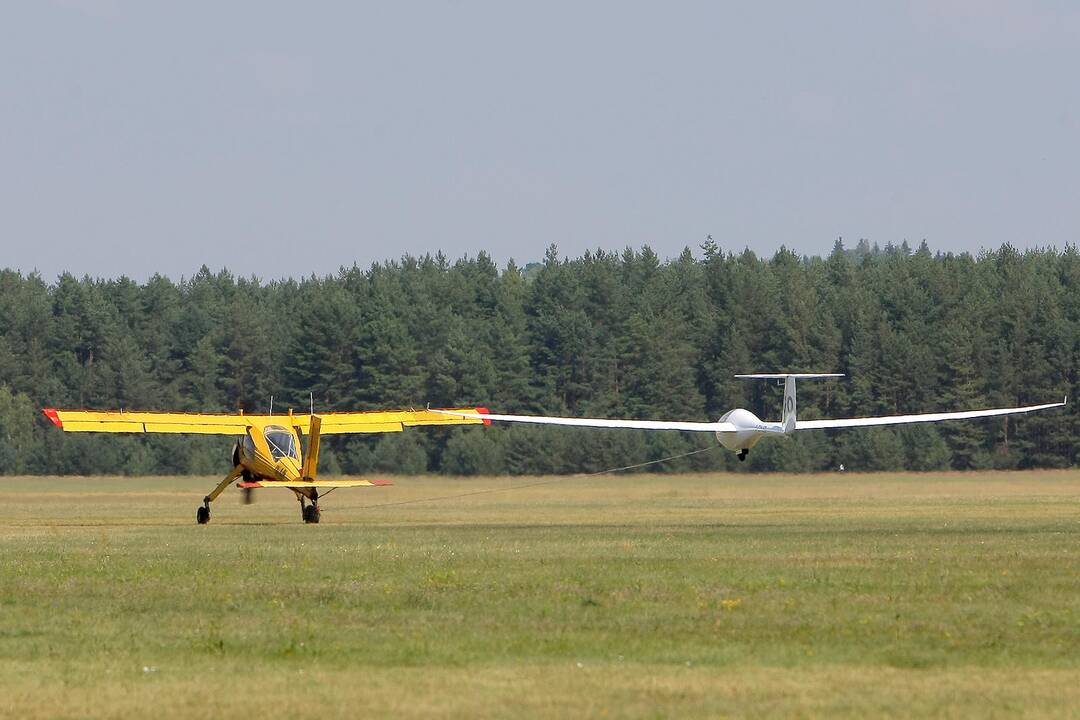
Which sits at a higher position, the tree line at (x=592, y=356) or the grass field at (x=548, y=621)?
the tree line at (x=592, y=356)

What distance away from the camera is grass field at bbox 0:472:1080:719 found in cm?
1452

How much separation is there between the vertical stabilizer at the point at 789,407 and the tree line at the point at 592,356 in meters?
33.4

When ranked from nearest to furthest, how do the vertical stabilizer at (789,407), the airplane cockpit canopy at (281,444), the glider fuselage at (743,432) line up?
the glider fuselage at (743,432), the vertical stabilizer at (789,407), the airplane cockpit canopy at (281,444)

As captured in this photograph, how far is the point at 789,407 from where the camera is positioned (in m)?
42.7

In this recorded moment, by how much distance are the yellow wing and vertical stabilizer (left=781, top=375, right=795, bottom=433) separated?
682 centimetres

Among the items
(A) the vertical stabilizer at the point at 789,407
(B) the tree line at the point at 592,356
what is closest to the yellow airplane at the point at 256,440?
(A) the vertical stabilizer at the point at 789,407

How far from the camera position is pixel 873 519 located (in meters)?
39.0

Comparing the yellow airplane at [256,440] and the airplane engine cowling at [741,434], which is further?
the yellow airplane at [256,440]

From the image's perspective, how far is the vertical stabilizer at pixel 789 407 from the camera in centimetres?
4064

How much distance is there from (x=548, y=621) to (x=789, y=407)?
24318 mm

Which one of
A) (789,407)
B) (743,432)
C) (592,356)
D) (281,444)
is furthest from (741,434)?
(592,356)

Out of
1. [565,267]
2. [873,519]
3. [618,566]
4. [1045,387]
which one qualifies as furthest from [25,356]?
[618,566]

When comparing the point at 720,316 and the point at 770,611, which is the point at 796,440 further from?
the point at 770,611

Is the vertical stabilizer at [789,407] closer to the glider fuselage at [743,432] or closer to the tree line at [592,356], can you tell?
the glider fuselage at [743,432]
